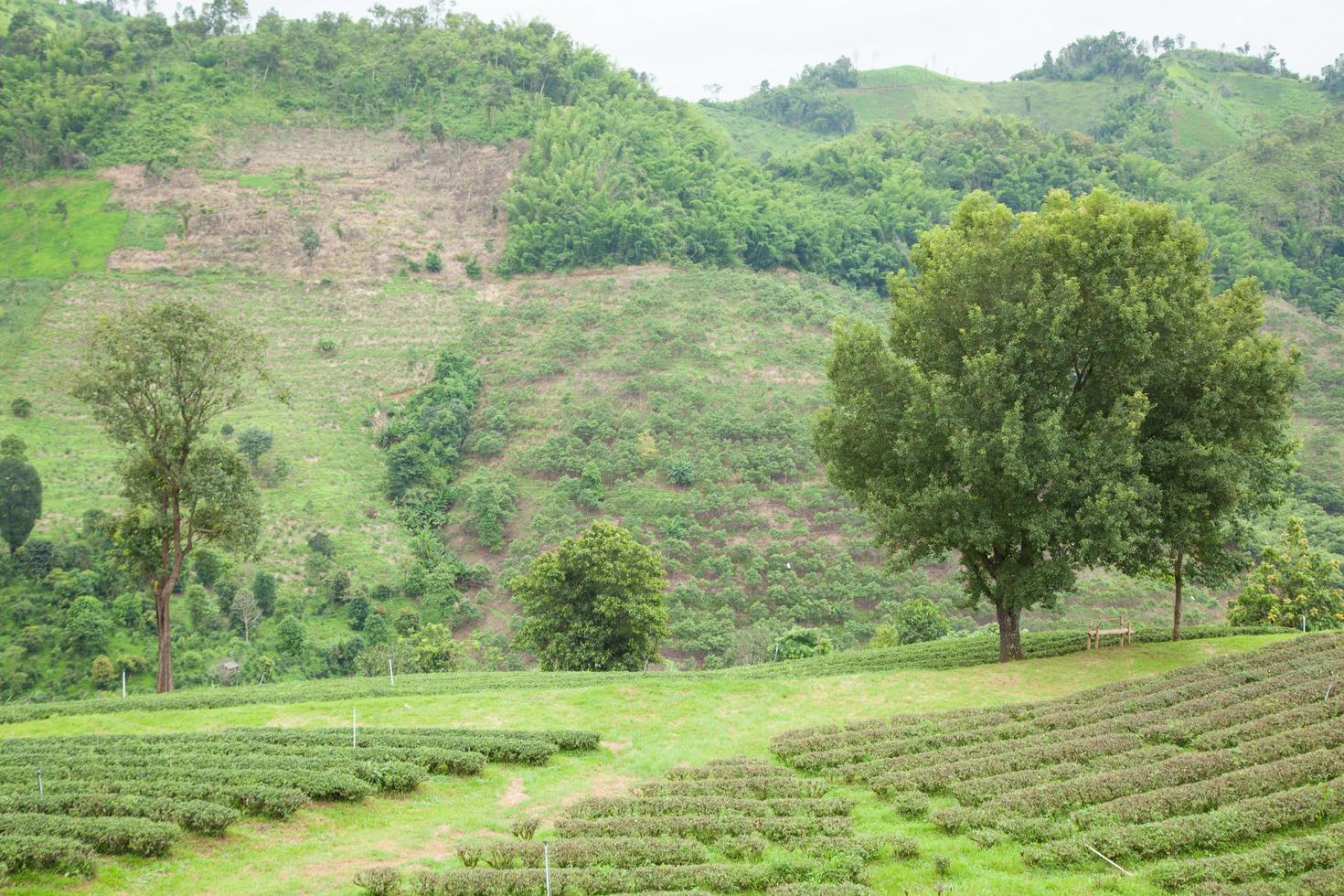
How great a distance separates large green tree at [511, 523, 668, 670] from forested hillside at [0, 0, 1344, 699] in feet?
26.9

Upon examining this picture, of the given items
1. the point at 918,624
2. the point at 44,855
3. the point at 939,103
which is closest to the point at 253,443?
the point at 918,624

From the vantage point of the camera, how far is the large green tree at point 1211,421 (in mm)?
24203

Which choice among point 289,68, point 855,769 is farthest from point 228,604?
point 289,68

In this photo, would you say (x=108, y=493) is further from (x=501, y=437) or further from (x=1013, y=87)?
(x=1013, y=87)

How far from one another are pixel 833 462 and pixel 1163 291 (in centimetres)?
1030

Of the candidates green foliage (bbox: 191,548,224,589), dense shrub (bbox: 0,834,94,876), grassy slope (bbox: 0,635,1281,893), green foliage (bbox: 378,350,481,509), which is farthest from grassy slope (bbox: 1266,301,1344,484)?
dense shrub (bbox: 0,834,94,876)

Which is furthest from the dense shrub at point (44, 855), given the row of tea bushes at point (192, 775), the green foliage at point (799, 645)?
the green foliage at point (799, 645)

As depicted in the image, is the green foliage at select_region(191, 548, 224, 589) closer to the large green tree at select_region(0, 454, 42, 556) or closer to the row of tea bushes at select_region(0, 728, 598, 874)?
the large green tree at select_region(0, 454, 42, 556)

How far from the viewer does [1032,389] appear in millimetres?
25406

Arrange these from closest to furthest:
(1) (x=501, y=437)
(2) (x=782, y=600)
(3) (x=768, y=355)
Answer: (2) (x=782, y=600) → (1) (x=501, y=437) → (3) (x=768, y=355)

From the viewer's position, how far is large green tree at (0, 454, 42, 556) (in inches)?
1815

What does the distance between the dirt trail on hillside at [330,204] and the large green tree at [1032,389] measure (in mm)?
65741

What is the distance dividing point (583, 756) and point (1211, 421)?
A: 61.8ft

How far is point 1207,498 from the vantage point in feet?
80.0
